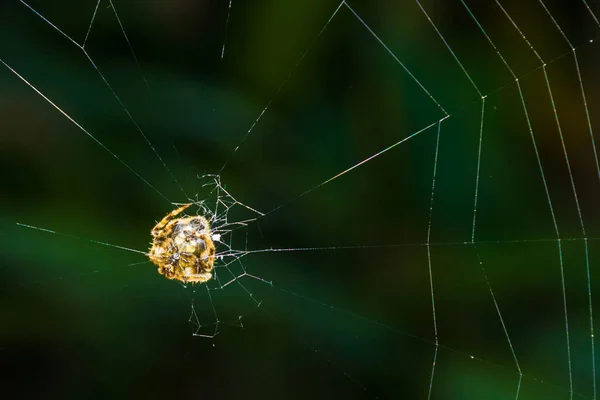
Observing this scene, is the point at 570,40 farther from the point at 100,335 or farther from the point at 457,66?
the point at 100,335

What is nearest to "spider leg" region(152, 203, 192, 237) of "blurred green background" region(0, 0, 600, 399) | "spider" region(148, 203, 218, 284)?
"spider" region(148, 203, 218, 284)

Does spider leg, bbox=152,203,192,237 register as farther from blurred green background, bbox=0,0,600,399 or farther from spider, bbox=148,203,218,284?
blurred green background, bbox=0,0,600,399

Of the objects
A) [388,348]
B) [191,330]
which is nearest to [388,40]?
[388,348]

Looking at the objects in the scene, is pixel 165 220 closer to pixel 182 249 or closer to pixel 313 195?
pixel 182 249

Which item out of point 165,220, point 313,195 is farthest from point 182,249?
point 313,195

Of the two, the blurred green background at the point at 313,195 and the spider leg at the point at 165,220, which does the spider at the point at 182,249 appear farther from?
the blurred green background at the point at 313,195

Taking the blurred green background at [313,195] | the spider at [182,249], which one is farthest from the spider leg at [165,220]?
the blurred green background at [313,195]
